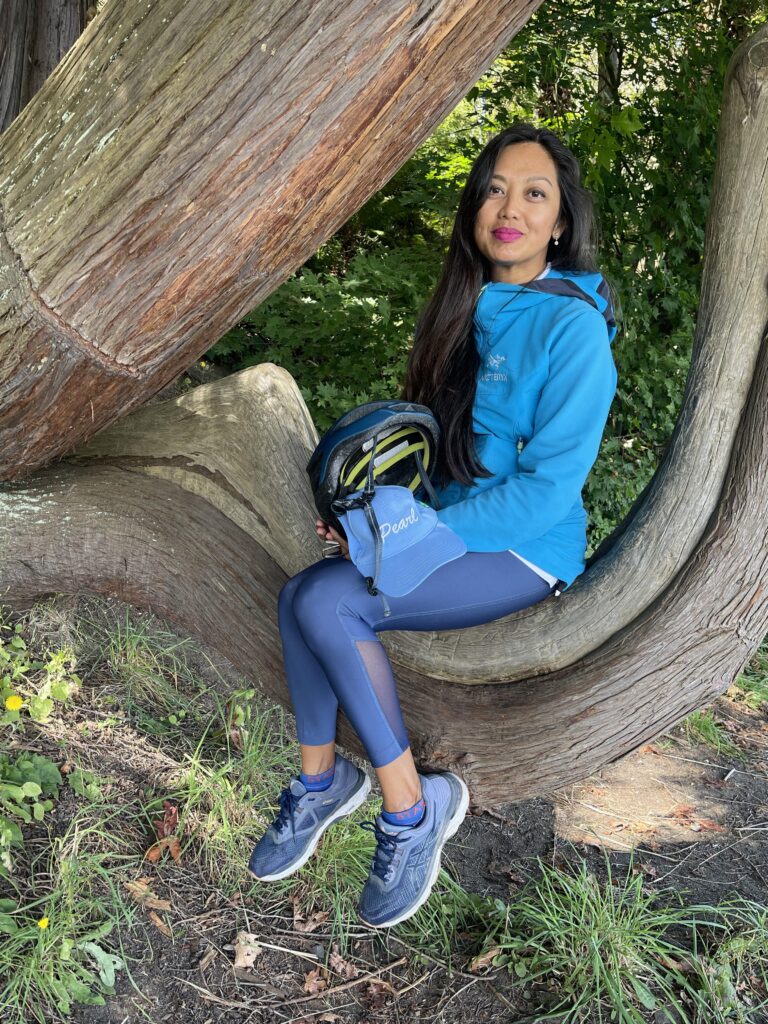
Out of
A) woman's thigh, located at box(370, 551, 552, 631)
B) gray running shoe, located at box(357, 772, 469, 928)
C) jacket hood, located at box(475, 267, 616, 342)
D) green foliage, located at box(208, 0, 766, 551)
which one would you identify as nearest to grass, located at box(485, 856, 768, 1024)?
gray running shoe, located at box(357, 772, 469, 928)

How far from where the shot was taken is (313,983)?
2.82 meters

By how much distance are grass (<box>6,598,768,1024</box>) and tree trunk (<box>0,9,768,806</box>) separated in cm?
43

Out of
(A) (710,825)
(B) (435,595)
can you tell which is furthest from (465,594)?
(A) (710,825)

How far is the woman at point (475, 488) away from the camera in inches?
100

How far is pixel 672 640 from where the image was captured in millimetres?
2768

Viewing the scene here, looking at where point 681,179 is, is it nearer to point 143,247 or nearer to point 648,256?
point 648,256

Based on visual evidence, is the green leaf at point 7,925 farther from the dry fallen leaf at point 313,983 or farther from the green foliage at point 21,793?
the dry fallen leaf at point 313,983

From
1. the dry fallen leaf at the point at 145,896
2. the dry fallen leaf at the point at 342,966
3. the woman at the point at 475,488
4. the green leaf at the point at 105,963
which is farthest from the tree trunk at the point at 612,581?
the green leaf at the point at 105,963

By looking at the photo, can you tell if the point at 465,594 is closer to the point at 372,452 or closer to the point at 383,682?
the point at 383,682

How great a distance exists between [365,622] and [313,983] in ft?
3.72

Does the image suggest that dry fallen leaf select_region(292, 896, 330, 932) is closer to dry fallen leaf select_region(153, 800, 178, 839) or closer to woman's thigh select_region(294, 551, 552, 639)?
dry fallen leaf select_region(153, 800, 178, 839)

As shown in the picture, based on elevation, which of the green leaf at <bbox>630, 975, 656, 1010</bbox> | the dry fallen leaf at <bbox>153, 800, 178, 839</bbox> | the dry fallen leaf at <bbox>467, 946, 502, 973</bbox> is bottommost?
the dry fallen leaf at <bbox>467, 946, 502, 973</bbox>

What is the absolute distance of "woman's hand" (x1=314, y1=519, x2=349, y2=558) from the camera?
270cm

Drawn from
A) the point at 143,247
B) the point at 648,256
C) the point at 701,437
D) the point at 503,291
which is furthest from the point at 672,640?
the point at 648,256
